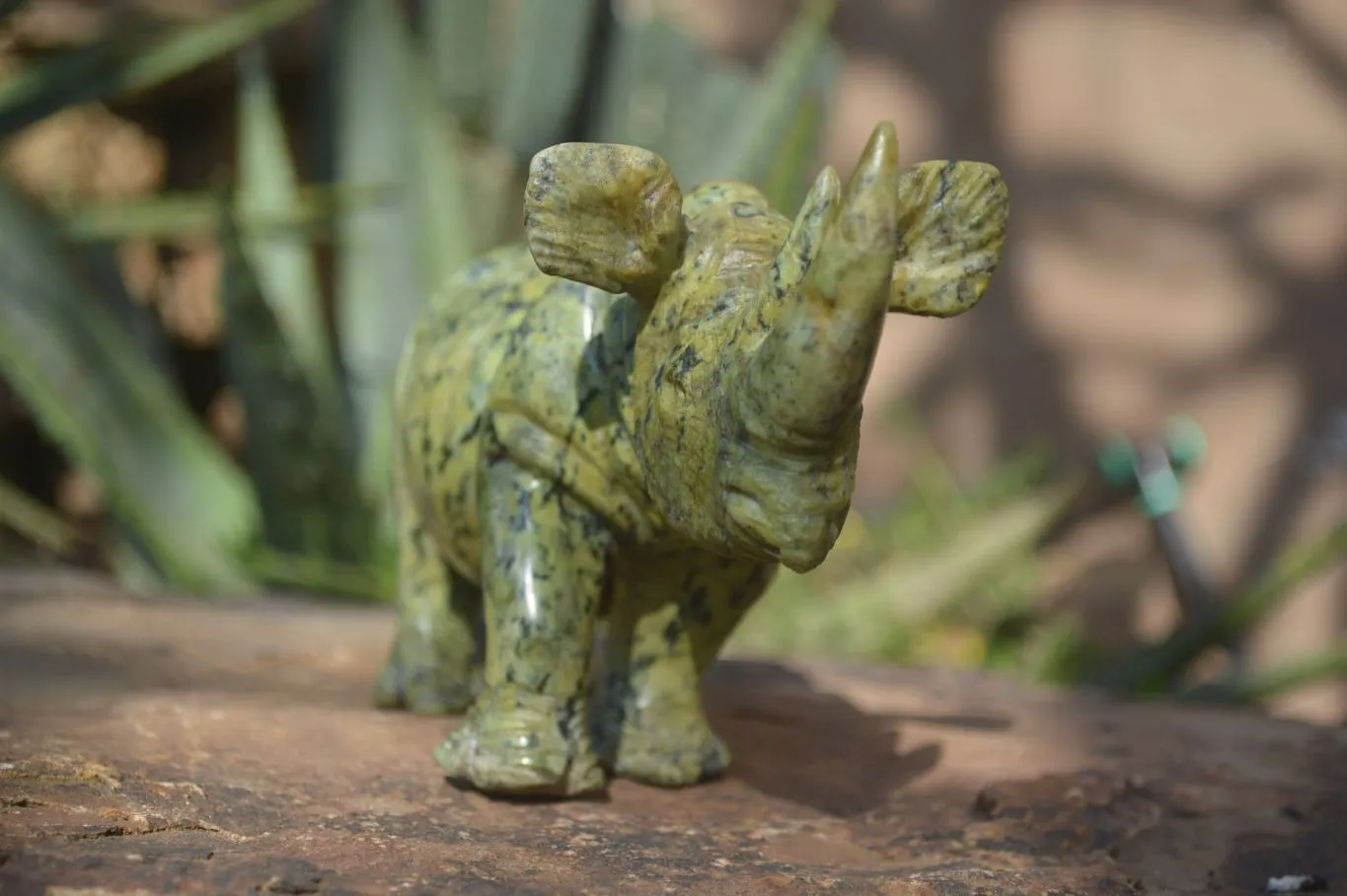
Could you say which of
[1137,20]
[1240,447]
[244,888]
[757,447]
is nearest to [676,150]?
[1137,20]

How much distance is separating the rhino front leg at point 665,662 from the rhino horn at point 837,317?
1.83 ft

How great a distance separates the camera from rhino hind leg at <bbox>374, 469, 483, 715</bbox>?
86.6 inches

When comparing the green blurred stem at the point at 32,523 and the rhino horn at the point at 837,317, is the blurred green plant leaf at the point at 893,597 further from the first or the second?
the rhino horn at the point at 837,317

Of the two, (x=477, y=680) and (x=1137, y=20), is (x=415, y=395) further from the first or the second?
(x=1137, y=20)

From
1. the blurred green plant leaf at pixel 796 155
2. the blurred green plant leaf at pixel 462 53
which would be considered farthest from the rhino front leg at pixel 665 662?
the blurred green plant leaf at pixel 462 53

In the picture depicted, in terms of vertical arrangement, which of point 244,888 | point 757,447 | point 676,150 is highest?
point 676,150

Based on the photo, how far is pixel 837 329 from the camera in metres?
1.38

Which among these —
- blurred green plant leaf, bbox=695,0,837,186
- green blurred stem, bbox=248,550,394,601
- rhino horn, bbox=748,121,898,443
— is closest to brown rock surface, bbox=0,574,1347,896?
rhino horn, bbox=748,121,898,443

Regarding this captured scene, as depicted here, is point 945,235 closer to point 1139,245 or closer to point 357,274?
point 357,274

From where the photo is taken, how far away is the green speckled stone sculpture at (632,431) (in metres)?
1.47

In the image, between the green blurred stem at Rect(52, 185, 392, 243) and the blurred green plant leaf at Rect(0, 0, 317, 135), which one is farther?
the green blurred stem at Rect(52, 185, 392, 243)

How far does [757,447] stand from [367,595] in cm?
230

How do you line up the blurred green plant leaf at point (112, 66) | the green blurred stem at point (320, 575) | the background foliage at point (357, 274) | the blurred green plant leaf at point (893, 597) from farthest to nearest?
the blurred green plant leaf at point (893, 597)
the green blurred stem at point (320, 575)
the background foliage at point (357, 274)
the blurred green plant leaf at point (112, 66)

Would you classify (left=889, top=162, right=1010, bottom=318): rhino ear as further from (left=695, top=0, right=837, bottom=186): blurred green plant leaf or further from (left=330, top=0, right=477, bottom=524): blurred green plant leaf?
(left=330, top=0, right=477, bottom=524): blurred green plant leaf
